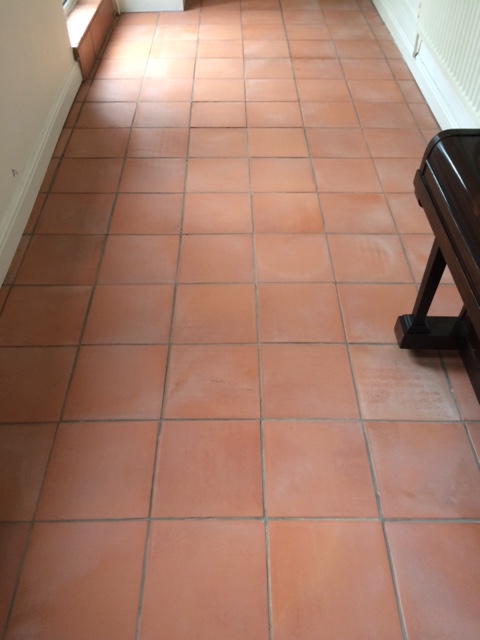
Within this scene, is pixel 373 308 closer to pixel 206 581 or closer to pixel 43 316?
pixel 206 581

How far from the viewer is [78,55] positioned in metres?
2.84

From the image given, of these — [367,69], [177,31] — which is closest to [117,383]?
[367,69]

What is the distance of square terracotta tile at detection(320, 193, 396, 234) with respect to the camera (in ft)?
6.72

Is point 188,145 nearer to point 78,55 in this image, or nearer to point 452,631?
point 78,55

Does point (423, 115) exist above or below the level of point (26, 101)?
below

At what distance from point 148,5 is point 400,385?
142 inches

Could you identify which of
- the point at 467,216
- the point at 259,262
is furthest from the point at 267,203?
the point at 467,216

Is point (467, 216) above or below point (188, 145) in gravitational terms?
above

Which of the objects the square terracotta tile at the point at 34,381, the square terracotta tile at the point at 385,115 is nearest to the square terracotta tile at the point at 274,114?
the square terracotta tile at the point at 385,115

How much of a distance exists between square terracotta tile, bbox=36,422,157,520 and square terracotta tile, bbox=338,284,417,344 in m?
0.74

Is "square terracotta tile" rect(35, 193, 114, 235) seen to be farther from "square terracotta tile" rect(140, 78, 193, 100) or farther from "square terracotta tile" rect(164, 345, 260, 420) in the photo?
"square terracotta tile" rect(140, 78, 193, 100)

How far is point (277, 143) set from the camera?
8.23 ft

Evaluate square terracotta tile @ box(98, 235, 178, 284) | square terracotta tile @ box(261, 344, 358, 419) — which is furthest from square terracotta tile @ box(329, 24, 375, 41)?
square terracotta tile @ box(261, 344, 358, 419)

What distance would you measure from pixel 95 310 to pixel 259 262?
2.05ft
